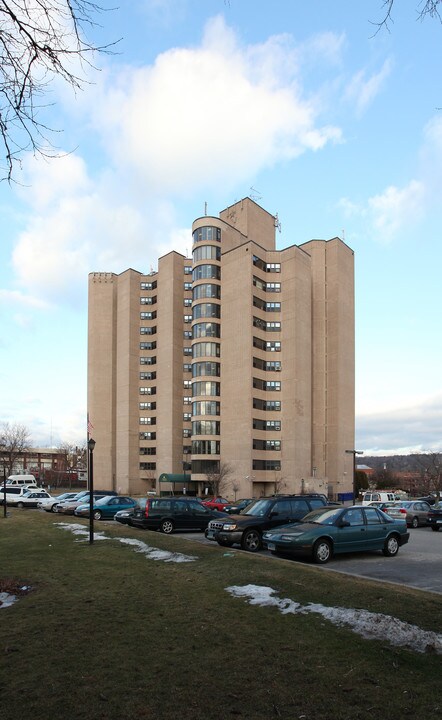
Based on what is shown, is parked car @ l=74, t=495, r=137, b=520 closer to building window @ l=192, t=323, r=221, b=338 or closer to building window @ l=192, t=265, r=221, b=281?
building window @ l=192, t=323, r=221, b=338

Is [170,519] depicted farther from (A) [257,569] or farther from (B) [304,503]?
(A) [257,569]

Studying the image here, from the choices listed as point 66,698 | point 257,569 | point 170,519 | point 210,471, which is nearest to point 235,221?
point 210,471

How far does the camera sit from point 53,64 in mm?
5043

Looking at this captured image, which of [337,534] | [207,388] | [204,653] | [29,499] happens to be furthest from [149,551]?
[207,388]

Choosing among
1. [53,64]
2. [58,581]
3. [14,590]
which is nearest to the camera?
[53,64]

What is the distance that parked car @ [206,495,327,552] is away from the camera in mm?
16328

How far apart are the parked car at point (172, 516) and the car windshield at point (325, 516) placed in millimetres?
7196

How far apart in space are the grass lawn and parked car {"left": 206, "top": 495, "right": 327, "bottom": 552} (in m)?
5.21

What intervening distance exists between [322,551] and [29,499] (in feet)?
102

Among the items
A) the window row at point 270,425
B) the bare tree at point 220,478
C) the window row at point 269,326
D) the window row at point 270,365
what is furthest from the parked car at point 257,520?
the window row at point 269,326

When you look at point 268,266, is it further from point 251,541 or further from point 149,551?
point 149,551

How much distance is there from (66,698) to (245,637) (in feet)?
8.18

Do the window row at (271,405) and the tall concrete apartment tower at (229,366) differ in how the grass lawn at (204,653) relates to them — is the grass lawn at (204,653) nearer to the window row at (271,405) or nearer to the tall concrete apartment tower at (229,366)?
the tall concrete apartment tower at (229,366)

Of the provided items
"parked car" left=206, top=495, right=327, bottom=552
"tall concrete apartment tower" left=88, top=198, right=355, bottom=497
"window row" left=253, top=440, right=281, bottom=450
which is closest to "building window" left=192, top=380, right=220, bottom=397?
"tall concrete apartment tower" left=88, top=198, right=355, bottom=497
